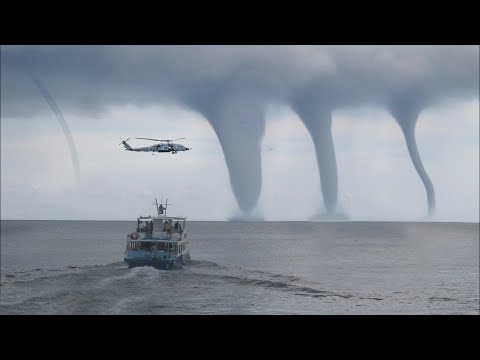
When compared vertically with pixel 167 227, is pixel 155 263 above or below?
below

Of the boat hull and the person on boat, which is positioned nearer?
the boat hull

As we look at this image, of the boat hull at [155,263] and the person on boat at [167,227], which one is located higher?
the person on boat at [167,227]

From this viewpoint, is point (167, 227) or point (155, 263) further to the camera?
point (167, 227)

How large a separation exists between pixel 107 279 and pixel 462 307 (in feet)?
107

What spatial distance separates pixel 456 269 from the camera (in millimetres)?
91250

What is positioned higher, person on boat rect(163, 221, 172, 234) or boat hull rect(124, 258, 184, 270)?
person on boat rect(163, 221, 172, 234)

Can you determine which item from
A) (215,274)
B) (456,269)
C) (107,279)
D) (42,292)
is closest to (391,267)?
(456,269)

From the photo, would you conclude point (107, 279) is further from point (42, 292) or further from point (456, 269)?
point (456, 269)

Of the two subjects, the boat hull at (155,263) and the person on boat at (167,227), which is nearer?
the boat hull at (155,263)

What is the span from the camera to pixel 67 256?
353ft
